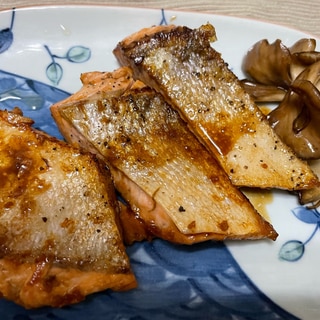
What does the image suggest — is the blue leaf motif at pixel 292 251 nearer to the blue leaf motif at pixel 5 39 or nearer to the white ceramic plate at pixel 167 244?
the white ceramic plate at pixel 167 244

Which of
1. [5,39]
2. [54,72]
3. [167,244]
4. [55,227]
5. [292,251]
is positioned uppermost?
[5,39]

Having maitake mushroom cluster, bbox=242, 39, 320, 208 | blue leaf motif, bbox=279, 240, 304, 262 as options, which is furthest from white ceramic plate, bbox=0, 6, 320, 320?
maitake mushroom cluster, bbox=242, 39, 320, 208

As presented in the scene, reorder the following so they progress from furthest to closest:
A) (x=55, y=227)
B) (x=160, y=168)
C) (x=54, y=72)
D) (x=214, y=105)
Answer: (x=54, y=72), (x=214, y=105), (x=160, y=168), (x=55, y=227)

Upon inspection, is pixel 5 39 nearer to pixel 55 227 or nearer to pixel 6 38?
pixel 6 38

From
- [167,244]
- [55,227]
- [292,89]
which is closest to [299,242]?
[167,244]

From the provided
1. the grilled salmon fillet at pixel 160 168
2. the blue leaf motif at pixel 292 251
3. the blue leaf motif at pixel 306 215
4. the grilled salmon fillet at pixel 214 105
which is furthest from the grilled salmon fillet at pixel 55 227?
the blue leaf motif at pixel 306 215

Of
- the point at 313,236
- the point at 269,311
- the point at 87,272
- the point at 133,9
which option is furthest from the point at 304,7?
the point at 87,272

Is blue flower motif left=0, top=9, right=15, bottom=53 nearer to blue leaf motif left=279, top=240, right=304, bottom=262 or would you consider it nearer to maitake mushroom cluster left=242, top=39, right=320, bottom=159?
maitake mushroom cluster left=242, top=39, right=320, bottom=159
